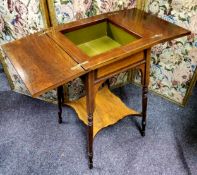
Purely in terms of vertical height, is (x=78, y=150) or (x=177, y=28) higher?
(x=177, y=28)

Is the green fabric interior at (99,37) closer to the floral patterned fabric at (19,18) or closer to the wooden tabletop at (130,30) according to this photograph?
the wooden tabletop at (130,30)

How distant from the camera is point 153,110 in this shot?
1.75 metres

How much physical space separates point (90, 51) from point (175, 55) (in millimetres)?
674

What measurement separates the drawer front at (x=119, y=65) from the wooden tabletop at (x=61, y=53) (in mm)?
70

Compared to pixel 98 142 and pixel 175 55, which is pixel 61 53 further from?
pixel 175 55

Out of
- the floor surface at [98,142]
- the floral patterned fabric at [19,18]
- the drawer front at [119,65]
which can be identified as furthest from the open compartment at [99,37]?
the floor surface at [98,142]

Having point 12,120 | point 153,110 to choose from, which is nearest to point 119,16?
point 153,110

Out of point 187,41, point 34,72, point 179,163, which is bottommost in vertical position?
point 179,163

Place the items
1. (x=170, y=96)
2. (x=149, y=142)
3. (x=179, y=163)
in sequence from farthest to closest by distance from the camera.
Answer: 1. (x=170, y=96)
2. (x=149, y=142)
3. (x=179, y=163)

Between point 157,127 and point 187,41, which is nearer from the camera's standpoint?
point 187,41

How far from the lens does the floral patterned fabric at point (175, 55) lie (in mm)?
1417

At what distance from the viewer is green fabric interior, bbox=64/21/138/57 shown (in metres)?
1.22

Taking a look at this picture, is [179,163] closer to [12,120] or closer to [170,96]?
[170,96]

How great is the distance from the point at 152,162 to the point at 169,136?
239mm
